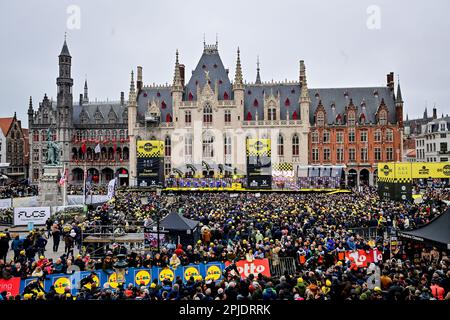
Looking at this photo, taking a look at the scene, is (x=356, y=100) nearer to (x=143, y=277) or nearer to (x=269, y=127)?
(x=269, y=127)

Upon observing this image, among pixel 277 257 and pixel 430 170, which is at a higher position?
pixel 430 170

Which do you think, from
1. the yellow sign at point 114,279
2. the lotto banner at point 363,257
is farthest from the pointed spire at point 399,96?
the yellow sign at point 114,279

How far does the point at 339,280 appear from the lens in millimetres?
11336

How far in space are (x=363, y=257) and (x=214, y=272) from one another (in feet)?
19.7

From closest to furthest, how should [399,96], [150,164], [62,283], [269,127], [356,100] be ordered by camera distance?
[62,283] → [150,164] → [399,96] → [269,127] → [356,100]

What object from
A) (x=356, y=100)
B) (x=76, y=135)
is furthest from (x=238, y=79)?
(x=76, y=135)

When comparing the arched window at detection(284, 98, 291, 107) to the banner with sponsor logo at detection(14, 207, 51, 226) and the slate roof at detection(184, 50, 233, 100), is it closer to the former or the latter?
the slate roof at detection(184, 50, 233, 100)

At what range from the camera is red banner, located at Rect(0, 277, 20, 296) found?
1165 centimetres

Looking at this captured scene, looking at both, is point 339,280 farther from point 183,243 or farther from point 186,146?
point 186,146

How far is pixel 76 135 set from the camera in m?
74.5

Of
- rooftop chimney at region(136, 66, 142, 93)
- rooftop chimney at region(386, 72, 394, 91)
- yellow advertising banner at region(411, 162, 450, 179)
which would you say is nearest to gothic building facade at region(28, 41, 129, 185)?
rooftop chimney at region(136, 66, 142, 93)

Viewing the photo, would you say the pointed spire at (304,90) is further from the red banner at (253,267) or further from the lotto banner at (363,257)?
the red banner at (253,267)

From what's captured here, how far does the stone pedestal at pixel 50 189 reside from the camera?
33969 millimetres
